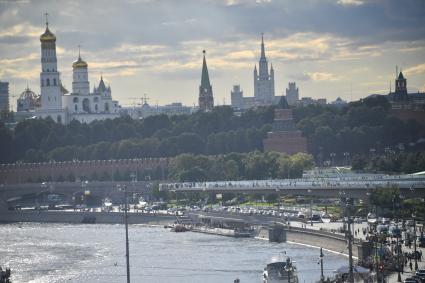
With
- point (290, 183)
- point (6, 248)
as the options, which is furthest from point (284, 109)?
point (6, 248)

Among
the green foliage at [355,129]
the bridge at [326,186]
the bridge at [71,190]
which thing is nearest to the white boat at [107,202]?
the bridge at [71,190]

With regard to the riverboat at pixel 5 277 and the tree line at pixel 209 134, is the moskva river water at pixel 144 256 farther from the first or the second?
the tree line at pixel 209 134

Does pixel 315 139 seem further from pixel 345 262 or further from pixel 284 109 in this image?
pixel 345 262

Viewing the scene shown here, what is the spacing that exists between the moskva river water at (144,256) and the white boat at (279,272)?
248 cm

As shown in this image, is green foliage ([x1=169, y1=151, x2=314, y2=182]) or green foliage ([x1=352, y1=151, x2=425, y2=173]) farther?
green foliage ([x1=169, y1=151, x2=314, y2=182])

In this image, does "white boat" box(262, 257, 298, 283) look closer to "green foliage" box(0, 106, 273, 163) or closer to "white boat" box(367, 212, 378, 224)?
"white boat" box(367, 212, 378, 224)

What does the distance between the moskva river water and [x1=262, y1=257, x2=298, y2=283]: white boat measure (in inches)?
97.8

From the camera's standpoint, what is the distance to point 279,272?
73.8 metres

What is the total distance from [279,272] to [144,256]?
20904 mm

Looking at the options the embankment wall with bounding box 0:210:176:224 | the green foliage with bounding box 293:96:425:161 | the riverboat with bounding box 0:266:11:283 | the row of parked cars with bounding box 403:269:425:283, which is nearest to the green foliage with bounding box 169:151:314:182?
the embankment wall with bounding box 0:210:176:224

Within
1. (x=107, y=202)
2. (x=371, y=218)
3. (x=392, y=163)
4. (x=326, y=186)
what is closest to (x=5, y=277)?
(x=371, y=218)

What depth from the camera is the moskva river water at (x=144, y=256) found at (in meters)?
81.8

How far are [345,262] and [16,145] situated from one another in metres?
98.3

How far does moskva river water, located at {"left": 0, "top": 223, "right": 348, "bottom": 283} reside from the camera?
A: 268 feet
